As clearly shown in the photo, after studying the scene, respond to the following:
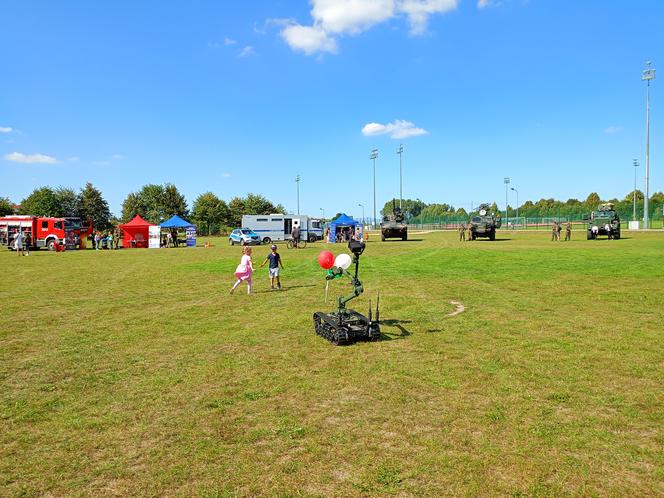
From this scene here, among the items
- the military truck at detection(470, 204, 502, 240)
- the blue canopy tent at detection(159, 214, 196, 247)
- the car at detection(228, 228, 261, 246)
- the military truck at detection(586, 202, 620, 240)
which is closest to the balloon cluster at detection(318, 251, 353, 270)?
the car at detection(228, 228, 261, 246)

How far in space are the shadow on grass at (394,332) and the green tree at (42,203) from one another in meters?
81.3

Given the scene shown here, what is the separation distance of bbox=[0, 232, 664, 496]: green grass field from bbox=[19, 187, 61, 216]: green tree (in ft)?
247

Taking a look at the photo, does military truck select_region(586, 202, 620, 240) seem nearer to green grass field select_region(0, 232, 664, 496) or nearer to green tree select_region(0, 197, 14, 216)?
green grass field select_region(0, 232, 664, 496)

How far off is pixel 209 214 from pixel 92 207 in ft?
68.1

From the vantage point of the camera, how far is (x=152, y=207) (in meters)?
95.6

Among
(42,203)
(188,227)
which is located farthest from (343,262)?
(42,203)

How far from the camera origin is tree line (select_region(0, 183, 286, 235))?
259 ft

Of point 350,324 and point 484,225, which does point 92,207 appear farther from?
point 350,324

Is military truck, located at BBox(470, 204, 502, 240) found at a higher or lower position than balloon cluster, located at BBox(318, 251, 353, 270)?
higher

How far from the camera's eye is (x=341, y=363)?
22.7 feet

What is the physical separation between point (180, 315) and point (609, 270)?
1569 centimetres

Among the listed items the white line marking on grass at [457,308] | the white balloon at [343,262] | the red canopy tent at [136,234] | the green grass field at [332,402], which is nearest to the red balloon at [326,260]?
the white balloon at [343,262]

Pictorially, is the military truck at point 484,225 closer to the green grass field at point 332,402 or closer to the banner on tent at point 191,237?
the banner on tent at point 191,237

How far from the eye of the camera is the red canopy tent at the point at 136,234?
146 feet
